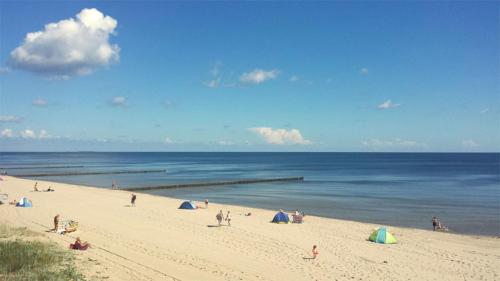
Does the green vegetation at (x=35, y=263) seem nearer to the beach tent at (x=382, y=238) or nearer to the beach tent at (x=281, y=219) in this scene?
the beach tent at (x=281, y=219)

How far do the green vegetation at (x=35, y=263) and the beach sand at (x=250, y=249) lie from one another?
2.23ft

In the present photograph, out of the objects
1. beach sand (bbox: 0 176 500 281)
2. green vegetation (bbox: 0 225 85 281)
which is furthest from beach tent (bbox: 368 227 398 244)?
green vegetation (bbox: 0 225 85 281)

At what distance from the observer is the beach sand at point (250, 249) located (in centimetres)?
1659

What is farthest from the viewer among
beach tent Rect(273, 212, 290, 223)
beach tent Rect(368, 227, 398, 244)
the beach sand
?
beach tent Rect(273, 212, 290, 223)

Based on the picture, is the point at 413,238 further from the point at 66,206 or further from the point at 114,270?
the point at 66,206

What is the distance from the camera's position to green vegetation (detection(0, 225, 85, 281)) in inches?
545

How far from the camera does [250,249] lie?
2062 centimetres

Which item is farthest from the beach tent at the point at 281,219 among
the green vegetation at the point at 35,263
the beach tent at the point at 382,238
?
the green vegetation at the point at 35,263

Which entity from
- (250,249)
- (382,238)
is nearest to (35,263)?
(250,249)

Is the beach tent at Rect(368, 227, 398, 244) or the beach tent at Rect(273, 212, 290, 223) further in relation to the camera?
the beach tent at Rect(273, 212, 290, 223)

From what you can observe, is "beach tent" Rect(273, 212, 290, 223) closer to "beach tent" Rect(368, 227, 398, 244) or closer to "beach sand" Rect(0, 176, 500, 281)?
"beach sand" Rect(0, 176, 500, 281)

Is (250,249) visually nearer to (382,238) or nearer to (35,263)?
(382,238)

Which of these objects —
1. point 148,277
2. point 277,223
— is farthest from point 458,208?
point 148,277

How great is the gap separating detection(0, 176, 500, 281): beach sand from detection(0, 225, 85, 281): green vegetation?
68cm
